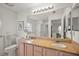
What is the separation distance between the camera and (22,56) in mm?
1466

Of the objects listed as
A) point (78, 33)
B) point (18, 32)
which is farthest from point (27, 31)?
point (78, 33)

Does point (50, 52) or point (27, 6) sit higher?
point (27, 6)

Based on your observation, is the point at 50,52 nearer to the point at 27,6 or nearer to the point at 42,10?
the point at 42,10

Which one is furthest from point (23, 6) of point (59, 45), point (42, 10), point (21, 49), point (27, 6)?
point (59, 45)

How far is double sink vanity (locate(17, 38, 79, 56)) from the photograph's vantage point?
132 centimetres

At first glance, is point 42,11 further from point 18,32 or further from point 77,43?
point 77,43

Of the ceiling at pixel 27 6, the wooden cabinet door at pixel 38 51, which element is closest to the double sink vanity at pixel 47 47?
the wooden cabinet door at pixel 38 51

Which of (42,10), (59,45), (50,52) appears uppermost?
(42,10)

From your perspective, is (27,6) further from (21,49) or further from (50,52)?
(50,52)

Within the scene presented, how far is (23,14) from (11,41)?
0.47m

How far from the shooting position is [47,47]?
4.61ft

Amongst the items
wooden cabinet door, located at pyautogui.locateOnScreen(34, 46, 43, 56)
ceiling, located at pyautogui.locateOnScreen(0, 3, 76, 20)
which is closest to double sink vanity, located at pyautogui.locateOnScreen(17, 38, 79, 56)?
wooden cabinet door, located at pyautogui.locateOnScreen(34, 46, 43, 56)

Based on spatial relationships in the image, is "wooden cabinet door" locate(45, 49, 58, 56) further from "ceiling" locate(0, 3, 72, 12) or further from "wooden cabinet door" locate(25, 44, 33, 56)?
"ceiling" locate(0, 3, 72, 12)

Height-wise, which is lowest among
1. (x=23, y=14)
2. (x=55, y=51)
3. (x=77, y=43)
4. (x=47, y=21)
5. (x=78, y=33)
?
(x=55, y=51)
